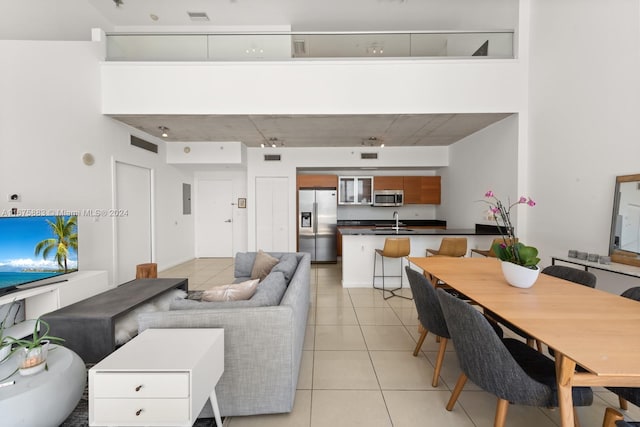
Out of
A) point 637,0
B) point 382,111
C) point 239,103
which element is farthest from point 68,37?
point 637,0

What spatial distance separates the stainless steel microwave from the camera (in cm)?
668

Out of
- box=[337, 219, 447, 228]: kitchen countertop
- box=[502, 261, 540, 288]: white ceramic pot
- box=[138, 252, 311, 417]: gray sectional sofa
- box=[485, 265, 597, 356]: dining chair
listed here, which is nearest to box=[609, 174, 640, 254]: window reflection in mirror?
box=[485, 265, 597, 356]: dining chair

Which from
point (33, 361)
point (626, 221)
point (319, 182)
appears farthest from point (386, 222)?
point (33, 361)

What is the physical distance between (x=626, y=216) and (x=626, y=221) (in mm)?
49

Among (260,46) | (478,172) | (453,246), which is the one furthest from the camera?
(478,172)

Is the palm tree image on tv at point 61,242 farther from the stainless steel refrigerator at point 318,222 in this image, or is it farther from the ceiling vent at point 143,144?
the stainless steel refrigerator at point 318,222

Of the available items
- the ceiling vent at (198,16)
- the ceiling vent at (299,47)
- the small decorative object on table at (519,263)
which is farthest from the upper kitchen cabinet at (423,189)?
the ceiling vent at (198,16)

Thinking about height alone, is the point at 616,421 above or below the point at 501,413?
above

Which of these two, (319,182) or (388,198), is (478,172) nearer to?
(388,198)

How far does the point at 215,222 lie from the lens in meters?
7.18

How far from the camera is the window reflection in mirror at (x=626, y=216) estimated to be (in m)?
2.53

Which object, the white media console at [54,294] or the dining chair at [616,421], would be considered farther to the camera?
the white media console at [54,294]

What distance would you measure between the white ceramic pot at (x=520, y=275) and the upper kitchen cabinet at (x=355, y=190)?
486 centimetres

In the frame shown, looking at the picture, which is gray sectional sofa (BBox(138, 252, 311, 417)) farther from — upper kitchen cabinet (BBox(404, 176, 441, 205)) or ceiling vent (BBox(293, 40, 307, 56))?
upper kitchen cabinet (BBox(404, 176, 441, 205))
